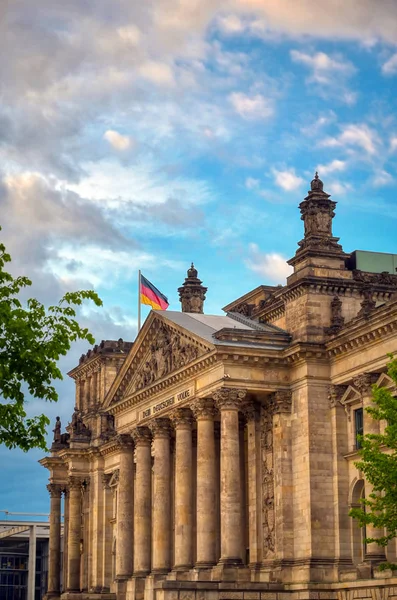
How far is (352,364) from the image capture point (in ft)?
192

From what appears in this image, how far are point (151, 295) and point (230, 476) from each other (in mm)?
24472

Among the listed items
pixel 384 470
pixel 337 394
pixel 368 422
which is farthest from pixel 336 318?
pixel 384 470

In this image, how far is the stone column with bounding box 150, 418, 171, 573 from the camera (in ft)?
224

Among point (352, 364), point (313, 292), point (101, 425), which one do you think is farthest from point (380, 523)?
point (101, 425)

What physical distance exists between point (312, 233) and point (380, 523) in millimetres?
22176

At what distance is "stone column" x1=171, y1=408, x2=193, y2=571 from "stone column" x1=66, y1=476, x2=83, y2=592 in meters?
29.8

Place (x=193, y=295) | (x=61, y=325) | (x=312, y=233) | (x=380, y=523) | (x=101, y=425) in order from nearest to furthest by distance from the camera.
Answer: (x=61, y=325)
(x=380, y=523)
(x=312, y=233)
(x=193, y=295)
(x=101, y=425)

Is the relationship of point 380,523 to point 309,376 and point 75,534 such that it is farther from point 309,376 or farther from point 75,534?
point 75,534

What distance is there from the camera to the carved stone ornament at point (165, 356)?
6588cm

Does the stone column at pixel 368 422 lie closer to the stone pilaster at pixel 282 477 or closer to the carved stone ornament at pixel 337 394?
the carved stone ornament at pixel 337 394

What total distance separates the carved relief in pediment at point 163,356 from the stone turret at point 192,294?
11.0 meters

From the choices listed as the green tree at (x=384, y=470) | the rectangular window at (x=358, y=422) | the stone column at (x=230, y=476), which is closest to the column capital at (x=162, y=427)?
the stone column at (x=230, y=476)

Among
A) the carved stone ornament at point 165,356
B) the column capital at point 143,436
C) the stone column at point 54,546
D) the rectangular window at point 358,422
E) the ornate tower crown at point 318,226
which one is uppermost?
the ornate tower crown at point 318,226

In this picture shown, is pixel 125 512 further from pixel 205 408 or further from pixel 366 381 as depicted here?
pixel 366 381
